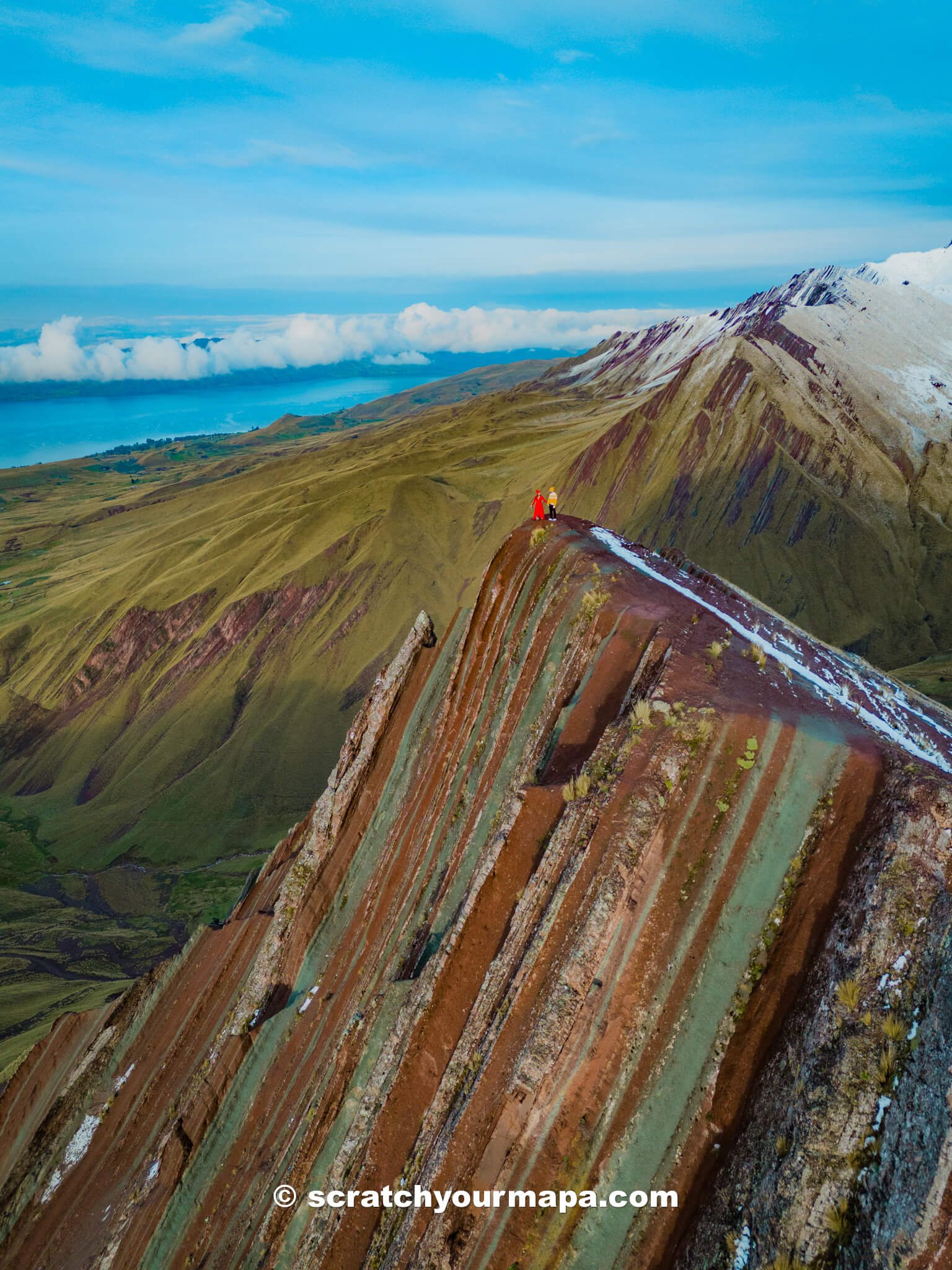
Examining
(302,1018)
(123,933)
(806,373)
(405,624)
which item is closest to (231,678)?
(405,624)

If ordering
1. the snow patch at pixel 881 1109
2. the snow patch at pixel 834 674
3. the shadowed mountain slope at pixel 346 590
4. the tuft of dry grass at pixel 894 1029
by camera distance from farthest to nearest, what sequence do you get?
the shadowed mountain slope at pixel 346 590
the snow patch at pixel 834 674
the tuft of dry grass at pixel 894 1029
the snow patch at pixel 881 1109

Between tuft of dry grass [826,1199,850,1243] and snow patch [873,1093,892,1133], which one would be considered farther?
snow patch [873,1093,892,1133]

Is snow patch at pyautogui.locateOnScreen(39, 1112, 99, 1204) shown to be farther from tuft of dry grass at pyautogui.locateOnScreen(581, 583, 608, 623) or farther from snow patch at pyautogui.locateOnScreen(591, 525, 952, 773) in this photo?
snow patch at pyautogui.locateOnScreen(591, 525, 952, 773)

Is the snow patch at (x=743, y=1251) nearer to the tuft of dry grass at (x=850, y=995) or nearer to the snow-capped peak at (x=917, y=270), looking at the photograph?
the tuft of dry grass at (x=850, y=995)

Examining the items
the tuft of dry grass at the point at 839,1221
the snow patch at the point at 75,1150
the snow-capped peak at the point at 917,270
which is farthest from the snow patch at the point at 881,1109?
the snow-capped peak at the point at 917,270

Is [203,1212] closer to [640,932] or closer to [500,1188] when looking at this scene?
→ [500,1188]

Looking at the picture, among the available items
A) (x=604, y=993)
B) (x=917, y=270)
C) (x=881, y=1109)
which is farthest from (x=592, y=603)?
(x=917, y=270)

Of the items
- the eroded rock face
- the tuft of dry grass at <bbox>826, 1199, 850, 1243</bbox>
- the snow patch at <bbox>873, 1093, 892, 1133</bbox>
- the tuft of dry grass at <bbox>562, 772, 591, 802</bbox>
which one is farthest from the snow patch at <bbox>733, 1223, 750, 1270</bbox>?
the tuft of dry grass at <bbox>562, 772, 591, 802</bbox>
